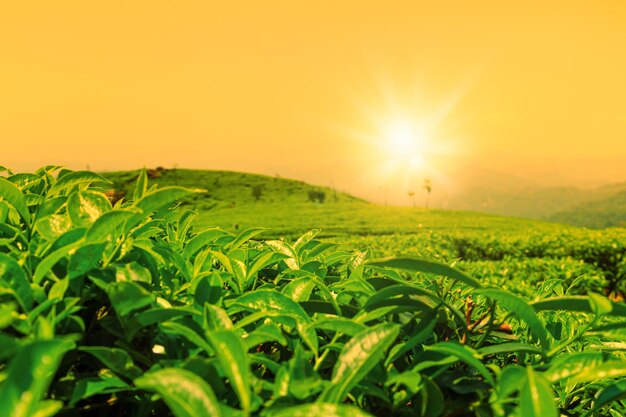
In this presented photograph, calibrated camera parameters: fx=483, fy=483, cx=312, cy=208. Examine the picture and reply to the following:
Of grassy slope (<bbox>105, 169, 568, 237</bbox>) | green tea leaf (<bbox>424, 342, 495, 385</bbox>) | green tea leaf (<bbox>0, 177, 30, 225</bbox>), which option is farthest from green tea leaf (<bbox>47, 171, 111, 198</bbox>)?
grassy slope (<bbox>105, 169, 568, 237</bbox>)

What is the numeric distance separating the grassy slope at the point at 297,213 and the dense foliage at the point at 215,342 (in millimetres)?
13718

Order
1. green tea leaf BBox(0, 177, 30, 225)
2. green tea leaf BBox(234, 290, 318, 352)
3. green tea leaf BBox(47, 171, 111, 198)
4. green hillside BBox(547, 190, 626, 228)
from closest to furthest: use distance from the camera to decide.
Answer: green tea leaf BBox(234, 290, 318, 352) → green tea leaf BBox(0, 177, 30, 225) → green tea leaf BBox(47, 171, 111, 198) → green hillside BBox(547, 190, 626, 228)

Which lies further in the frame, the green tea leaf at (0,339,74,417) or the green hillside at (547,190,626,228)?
the green hillside at (547,190,626,228)

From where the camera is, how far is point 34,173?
168cm

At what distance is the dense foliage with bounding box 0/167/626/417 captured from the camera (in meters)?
0.74

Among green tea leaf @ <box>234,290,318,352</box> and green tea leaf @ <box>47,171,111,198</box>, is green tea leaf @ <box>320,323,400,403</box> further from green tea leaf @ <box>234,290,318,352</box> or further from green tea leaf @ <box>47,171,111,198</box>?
green tea leaf @ <box>47,171,111,198</box>

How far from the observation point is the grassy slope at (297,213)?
22062mm

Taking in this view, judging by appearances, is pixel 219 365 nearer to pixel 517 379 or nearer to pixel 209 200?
pixel 517 379

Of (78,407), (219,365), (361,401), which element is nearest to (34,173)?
(78,407)

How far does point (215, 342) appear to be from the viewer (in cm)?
77

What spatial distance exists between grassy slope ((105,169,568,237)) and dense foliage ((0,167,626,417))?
1372 centimetres

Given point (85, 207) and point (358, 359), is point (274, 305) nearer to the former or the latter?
point (358, 359)

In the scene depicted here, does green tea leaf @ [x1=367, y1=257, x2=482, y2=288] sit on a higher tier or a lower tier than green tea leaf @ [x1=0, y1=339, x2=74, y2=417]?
higher

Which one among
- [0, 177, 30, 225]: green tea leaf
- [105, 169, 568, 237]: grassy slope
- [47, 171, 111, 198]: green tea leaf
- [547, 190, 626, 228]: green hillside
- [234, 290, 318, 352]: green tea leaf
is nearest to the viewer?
[234, 290, 318, 352]: green tea leaf
